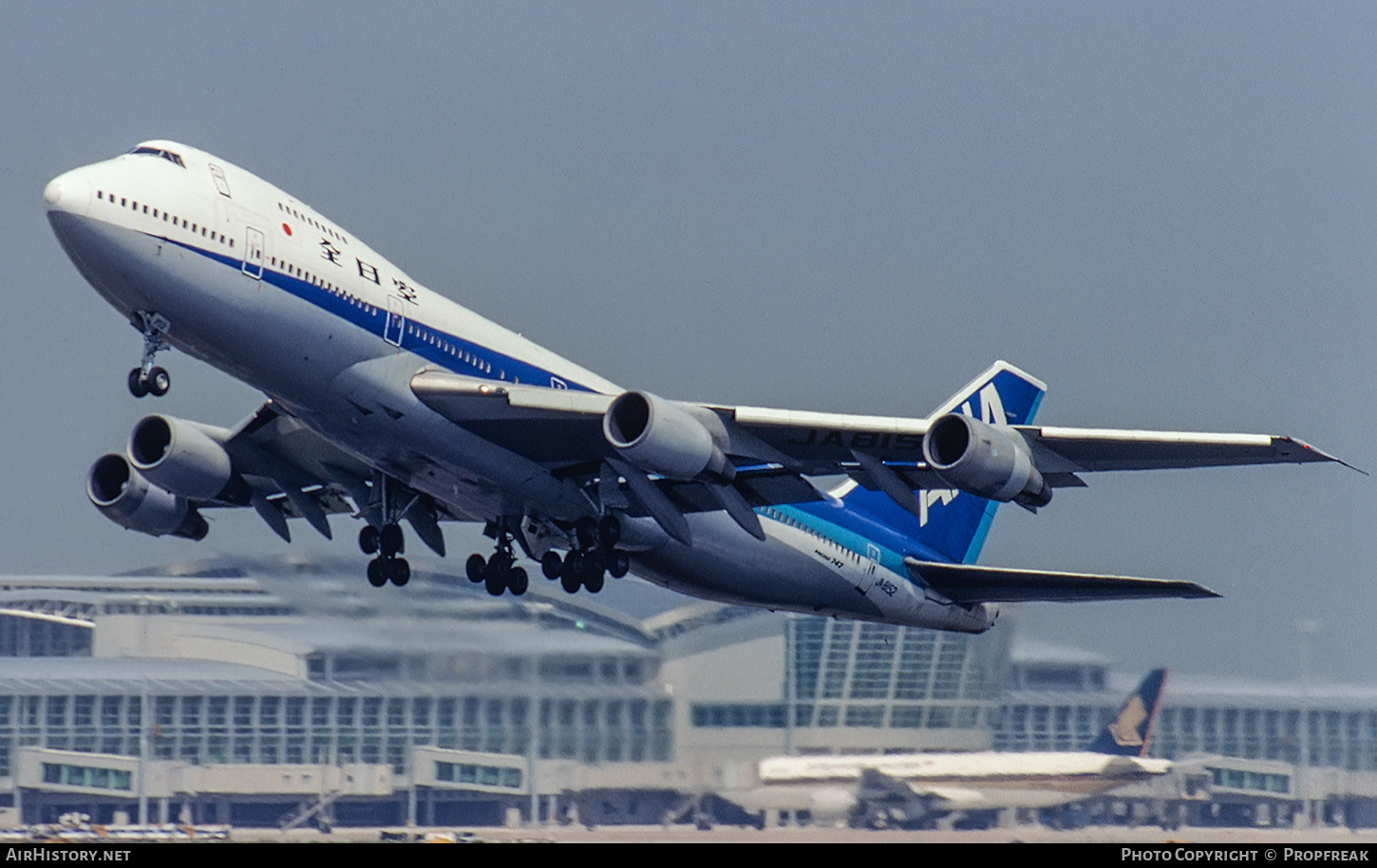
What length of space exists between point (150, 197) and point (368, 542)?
29.4 ft

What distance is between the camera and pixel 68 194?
22.2 meters

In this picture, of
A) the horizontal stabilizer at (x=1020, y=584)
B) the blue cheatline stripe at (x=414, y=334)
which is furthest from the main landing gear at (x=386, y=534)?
the horizontal stabilizer at (x=1020, y=584)

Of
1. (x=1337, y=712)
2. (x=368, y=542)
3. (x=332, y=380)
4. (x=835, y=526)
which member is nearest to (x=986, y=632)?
(x=835, y=526)

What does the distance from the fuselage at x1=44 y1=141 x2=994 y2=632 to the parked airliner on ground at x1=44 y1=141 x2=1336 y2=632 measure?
31 mm

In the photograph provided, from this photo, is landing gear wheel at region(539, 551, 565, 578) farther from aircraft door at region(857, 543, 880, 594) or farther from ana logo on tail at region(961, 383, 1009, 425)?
ana logo on tail at region(961, 383, 1009, 425)

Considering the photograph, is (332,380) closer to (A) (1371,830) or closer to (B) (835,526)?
Answer: (B) (835,526)

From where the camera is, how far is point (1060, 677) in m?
35.6

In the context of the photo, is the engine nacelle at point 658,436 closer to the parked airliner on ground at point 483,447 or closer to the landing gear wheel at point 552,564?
the parked airliner on ground at point 483,447

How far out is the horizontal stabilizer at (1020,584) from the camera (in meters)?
30.2

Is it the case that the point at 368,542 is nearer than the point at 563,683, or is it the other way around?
the point at 368,542

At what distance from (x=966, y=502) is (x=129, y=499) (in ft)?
53.5

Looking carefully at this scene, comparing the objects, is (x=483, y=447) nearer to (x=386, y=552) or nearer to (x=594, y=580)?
(x=594, y=580)

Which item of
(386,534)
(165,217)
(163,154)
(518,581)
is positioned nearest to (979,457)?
(518,581)

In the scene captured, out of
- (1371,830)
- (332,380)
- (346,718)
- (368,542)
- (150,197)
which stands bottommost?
(1371,830)
